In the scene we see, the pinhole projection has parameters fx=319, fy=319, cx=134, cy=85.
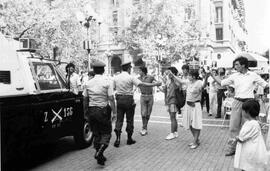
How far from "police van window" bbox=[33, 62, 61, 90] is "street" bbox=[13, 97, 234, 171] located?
5.12 feet

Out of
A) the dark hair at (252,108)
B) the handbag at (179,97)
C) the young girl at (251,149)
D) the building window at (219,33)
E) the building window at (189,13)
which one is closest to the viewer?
the young girl at (251,149)

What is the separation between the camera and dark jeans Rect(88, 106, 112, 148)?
615cm

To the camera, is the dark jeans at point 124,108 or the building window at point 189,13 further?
the building window at point 189,13

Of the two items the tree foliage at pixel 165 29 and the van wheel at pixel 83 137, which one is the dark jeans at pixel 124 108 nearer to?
the van wheel at pixel 83 137

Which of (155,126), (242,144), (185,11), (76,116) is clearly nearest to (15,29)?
(155,126)

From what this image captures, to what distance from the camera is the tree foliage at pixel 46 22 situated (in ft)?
67.7

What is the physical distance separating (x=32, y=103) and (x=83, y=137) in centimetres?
219

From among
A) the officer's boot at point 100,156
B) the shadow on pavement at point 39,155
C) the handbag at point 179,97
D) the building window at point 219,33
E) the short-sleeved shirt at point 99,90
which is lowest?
the shadow on pavement at point 39,155

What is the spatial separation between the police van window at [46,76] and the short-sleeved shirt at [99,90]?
1.06 m

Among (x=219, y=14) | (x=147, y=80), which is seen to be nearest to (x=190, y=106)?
(x=147, y=80)

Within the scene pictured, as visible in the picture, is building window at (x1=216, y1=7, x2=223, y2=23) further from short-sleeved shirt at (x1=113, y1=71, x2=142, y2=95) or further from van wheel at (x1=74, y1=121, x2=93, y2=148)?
van wheel at (x1=74, y1=121, x2=93, y2=148)

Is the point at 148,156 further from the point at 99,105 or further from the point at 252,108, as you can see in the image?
the point at 252,108

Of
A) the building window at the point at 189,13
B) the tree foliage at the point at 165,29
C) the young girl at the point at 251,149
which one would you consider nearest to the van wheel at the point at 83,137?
the young girl at the point at 251,149

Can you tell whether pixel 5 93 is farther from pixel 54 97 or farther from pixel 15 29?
pixel 15 29
